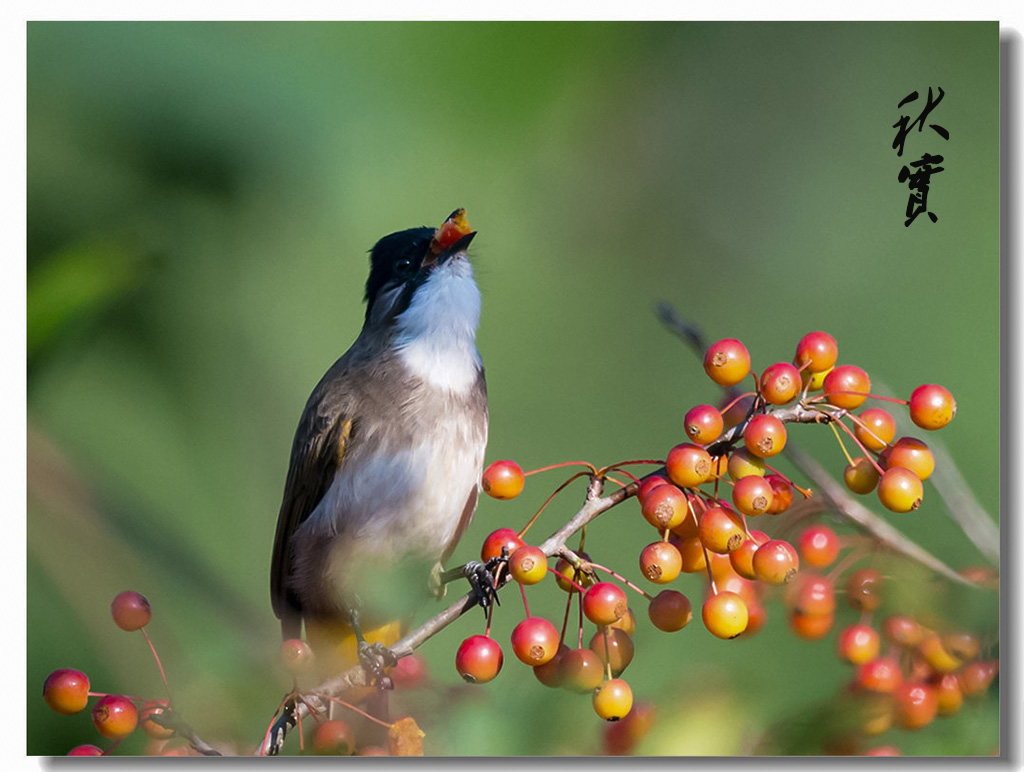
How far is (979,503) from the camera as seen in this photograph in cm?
222

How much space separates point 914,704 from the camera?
1.98 m

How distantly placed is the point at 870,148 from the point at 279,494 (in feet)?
4.62

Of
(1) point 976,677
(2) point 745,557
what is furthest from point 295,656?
(1) point 976,677

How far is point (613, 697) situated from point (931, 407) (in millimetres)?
669

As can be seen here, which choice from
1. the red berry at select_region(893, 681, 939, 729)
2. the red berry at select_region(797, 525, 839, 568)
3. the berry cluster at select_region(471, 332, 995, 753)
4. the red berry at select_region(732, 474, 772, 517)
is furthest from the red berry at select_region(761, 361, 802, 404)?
the red berry at select_region(893, 681, 939, 729)

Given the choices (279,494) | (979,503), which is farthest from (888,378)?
(279,494)

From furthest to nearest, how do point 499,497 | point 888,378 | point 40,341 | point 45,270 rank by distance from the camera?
point 888,378, point 45,270, point 499,497, point 40,341

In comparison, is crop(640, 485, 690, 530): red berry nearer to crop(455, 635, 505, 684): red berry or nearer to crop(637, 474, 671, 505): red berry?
crop(637, 474, 671, 505): red berry

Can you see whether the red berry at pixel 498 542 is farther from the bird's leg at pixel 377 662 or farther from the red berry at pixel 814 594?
the red berry at pixel 814 594

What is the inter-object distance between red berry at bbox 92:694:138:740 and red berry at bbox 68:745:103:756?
18cm

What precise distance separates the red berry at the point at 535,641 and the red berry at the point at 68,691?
2.85ft

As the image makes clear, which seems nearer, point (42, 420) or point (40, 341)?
point (40, 341)
